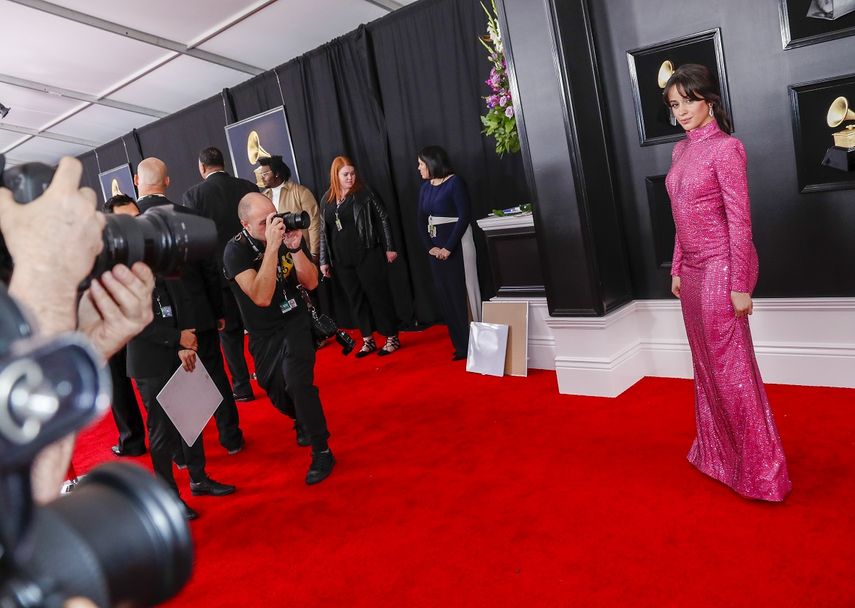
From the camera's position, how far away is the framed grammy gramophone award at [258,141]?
21.1 ft

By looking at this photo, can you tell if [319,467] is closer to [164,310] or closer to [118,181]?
[164,310]

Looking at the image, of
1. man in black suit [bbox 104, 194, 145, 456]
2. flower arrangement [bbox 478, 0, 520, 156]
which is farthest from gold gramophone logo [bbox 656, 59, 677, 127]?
man in black suit [bbox 104, 194, 145, 456]

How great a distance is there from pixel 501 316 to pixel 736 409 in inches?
81.8

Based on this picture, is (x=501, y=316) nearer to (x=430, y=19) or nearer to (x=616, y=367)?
(x=616, y=367)

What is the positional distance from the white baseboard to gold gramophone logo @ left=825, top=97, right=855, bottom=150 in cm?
69

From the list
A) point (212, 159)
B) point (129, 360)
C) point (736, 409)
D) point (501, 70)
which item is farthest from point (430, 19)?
point (736, 409)

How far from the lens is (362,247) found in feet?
17.0

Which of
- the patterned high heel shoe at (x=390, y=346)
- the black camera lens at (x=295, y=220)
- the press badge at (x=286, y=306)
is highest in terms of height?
the black camera lens at (x=295, y=220)

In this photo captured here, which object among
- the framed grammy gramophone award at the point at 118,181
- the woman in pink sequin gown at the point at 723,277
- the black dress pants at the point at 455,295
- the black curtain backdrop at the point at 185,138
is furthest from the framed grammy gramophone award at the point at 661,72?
the framed grammy gramophone award at the point at 118,181

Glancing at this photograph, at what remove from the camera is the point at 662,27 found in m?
3.25

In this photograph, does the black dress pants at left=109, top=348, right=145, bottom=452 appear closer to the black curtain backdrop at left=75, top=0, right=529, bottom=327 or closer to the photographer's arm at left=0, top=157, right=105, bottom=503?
the black curtain backdrop at left=75, top=0, right=529, bottom=327

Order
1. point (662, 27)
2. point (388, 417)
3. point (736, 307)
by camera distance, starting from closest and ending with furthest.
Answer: point (736, 307)
point (662, 27)
point (388, 417)

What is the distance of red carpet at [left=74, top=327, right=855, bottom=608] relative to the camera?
193 centimetres

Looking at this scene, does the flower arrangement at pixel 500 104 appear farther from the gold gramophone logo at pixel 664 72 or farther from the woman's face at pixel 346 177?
the woman's face at pixel 346 177
